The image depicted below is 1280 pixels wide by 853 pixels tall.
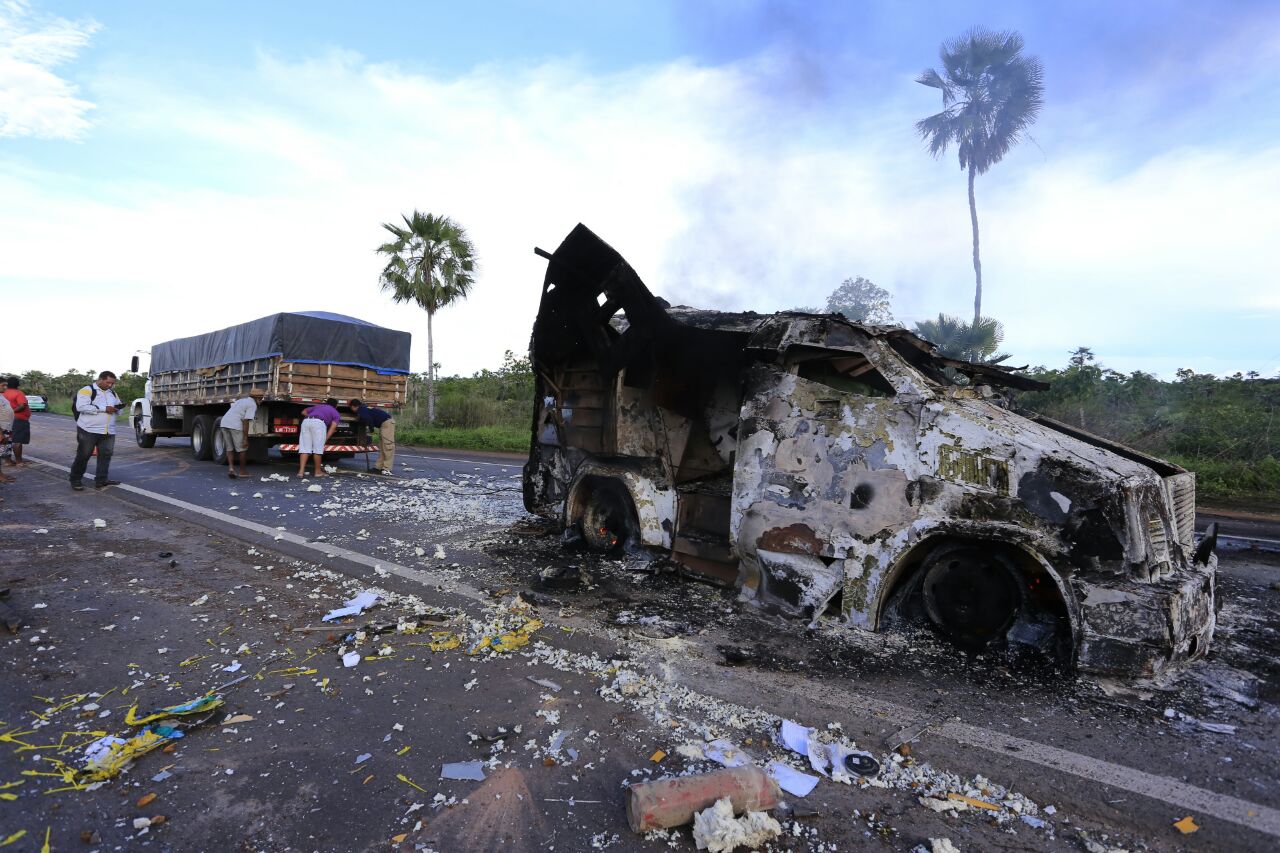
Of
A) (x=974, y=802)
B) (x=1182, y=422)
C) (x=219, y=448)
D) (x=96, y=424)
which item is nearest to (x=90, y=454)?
(x=96, y=424)

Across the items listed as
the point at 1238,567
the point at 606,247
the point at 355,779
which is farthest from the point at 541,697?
the point at 1238,567

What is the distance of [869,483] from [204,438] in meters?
13.4

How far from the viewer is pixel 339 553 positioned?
212 inches

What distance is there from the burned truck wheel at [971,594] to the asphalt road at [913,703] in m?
0.15

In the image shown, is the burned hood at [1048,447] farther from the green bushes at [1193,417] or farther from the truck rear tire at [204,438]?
the truck rear tire at [204,438]

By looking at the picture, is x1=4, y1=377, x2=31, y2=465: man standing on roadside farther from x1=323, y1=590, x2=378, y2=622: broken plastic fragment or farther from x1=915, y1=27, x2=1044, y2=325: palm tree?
x1=915, y1=27, x2=1044, y2=325: palm tree

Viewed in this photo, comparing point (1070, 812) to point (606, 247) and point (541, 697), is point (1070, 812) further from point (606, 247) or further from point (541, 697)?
point (606, 247)

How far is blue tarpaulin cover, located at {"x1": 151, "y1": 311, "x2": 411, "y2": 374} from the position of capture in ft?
35.2

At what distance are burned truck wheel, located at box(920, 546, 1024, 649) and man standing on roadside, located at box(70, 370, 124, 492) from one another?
9.87m

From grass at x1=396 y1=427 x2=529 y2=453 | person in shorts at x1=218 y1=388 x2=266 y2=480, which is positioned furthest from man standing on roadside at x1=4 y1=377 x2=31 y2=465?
grass at x1=396 y1=427 x2=529 y2=453

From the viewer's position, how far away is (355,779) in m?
2.26

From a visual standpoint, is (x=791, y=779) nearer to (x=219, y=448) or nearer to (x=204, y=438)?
(x=219, y=448)

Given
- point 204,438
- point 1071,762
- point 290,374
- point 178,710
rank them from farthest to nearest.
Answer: point 204,438 → point 290,374 → point 178,710 → point 1071,762

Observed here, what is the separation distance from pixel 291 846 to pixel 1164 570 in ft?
12.8
